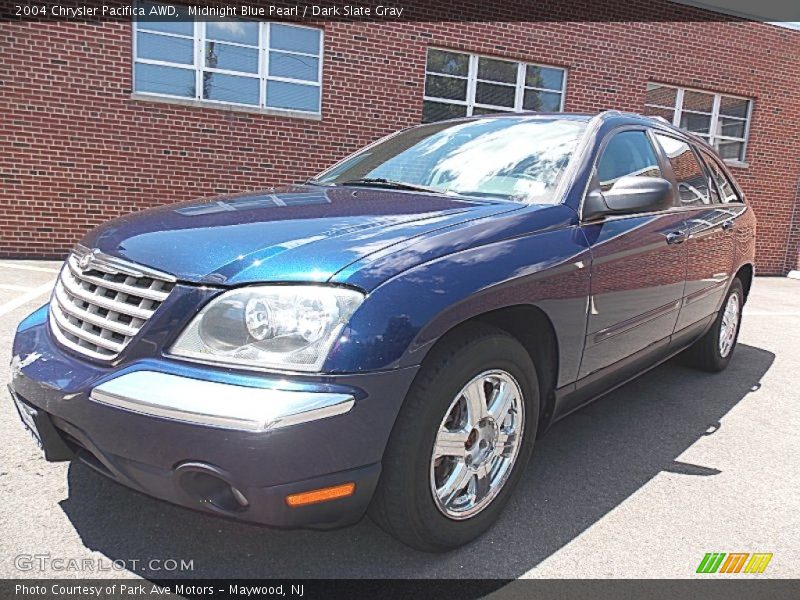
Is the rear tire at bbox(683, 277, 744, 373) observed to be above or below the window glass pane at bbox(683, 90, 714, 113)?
below

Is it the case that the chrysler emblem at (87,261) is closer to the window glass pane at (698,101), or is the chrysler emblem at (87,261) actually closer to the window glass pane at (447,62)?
the window glass pane at (447,62)

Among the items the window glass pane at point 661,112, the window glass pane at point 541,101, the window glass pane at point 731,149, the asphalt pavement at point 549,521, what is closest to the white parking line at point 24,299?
the asphalt pavement at point 549,521

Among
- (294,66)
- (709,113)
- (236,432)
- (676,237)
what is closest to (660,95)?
(709,113)

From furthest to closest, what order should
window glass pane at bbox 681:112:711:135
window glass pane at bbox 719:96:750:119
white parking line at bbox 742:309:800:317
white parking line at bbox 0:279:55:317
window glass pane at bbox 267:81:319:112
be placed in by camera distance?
1. window glass pane at bbox 719:96:750:119
2. window glass pane at bbox 681:112:711:135
3. window glass pane at bbox 267:81:319:112
4. white parking line at bbox 742:309:800:317
5. white parking line at bbox 0:279:55:317

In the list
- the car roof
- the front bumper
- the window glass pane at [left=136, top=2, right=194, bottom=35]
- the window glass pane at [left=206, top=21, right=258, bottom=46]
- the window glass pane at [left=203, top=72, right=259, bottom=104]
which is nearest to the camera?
the front bumper

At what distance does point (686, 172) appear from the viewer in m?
3.95

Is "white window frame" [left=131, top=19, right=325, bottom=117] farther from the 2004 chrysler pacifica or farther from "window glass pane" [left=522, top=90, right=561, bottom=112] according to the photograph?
the 2004 chrysler pacifica

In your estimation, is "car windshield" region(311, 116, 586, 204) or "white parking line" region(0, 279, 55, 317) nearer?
"car windshield" region(311, 116, 586, 204)

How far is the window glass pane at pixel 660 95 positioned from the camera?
11.2 meters

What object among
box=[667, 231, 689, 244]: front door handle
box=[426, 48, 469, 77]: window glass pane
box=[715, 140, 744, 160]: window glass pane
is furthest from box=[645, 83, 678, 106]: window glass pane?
box=[667, 231, 689, 244]: front door handle

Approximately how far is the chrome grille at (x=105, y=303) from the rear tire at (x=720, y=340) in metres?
3.94

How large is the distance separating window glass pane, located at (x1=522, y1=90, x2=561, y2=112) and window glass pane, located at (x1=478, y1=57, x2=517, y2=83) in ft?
1.24

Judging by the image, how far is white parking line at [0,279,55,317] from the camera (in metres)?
5.42

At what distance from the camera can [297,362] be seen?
1769mm
